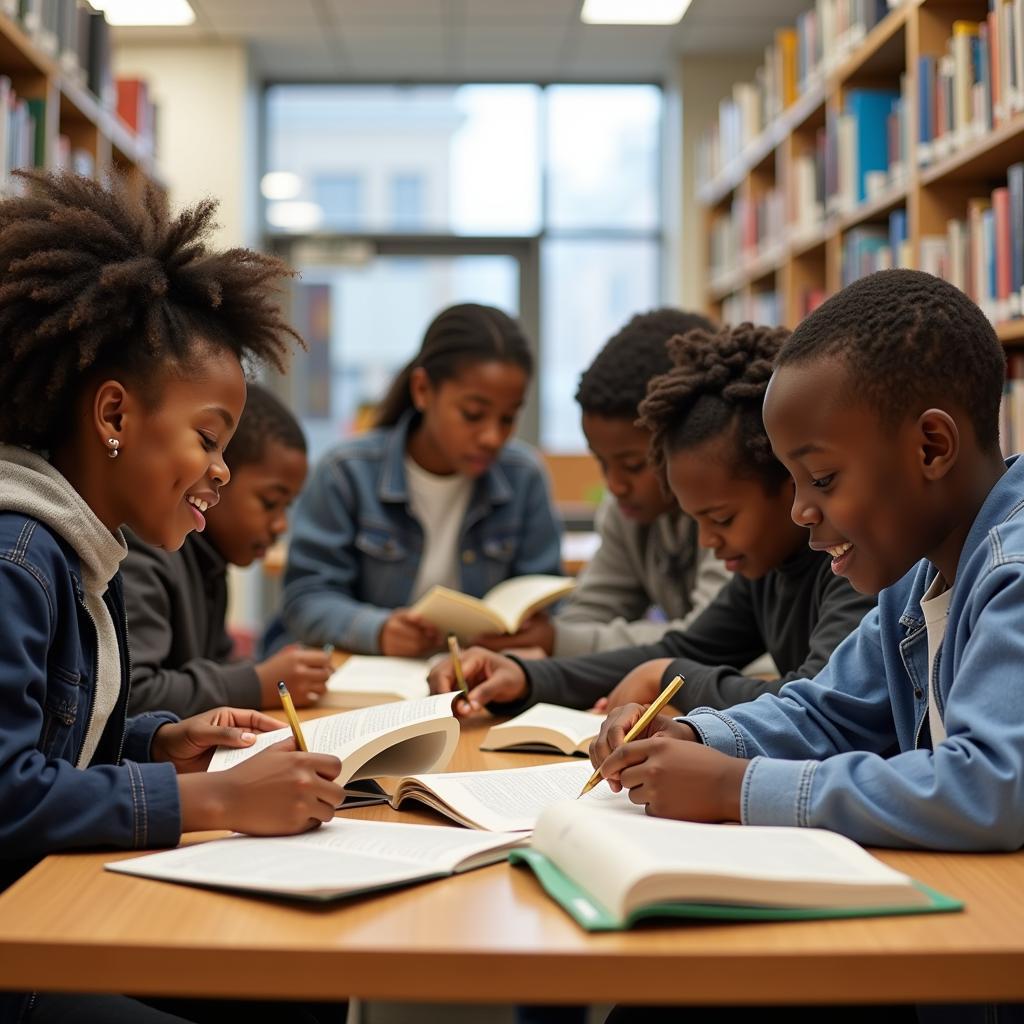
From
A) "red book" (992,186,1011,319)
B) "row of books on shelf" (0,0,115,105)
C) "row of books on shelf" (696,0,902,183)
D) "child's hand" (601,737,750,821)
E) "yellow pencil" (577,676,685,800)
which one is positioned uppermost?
"row of books on shelf" (696,0,902,183)

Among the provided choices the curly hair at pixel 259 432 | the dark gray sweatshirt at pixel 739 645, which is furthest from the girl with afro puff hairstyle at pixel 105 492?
the curly hair at pixel 259 432

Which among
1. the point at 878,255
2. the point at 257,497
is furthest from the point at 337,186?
the point at 257,497

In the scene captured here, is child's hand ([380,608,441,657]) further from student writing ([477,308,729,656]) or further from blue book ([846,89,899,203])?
blue book ([846,89,899,203])

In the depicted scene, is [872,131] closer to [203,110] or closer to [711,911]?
[711,911]

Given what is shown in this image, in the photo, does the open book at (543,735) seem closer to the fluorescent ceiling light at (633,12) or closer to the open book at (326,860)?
the open book at (326,860)

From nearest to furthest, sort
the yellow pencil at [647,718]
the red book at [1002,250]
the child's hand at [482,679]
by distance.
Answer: the yellow pencil at [647,718] → the child's hand at [482,679] → the red book at [1002,250]

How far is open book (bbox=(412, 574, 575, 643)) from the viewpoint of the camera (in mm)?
2000

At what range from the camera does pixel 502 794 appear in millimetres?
1137

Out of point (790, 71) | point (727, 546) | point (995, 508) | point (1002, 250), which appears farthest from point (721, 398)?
point (790, 71)

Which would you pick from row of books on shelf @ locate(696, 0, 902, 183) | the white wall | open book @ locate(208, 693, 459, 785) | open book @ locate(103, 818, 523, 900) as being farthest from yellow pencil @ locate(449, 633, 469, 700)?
the white wall

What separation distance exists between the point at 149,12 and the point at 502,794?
5.50 metres

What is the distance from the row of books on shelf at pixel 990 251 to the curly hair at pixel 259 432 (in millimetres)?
1413

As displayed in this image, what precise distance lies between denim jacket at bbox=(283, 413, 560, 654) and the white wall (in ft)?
12.9

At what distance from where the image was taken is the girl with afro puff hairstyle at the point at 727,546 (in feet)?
4.75
